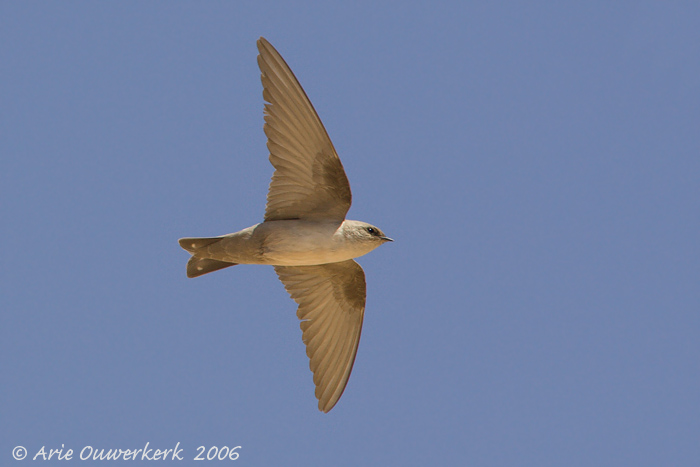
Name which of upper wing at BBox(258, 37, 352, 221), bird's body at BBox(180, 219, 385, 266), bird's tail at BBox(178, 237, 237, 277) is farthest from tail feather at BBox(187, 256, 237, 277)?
upper wing at BBox(258, 37, 352, 221)

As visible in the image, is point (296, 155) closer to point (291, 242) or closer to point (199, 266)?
point (291, 242)

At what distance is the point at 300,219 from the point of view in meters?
8.28

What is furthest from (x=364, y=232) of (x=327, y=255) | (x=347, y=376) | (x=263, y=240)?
(x=347, y=376)

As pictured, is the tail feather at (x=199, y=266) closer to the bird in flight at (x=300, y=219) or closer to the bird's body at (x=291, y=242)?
the bird in flight at (x=300, y=219)

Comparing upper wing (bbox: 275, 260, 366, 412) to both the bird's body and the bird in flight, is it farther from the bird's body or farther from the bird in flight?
the bird's body

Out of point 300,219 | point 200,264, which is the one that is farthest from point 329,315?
point 200,264

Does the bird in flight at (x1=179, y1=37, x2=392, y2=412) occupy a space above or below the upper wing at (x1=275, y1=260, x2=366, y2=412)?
above

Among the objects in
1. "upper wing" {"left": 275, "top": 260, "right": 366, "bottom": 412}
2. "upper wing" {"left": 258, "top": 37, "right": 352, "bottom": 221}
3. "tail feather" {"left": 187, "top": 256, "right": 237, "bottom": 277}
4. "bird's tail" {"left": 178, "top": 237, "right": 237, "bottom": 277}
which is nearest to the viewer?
"upper wing" {"left": 258, "top": 37, "right": 352, "bottom": 221}

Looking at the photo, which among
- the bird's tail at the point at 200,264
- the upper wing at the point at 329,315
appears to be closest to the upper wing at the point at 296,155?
the bird's tail at the point at 200,264

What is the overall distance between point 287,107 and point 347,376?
2694mm

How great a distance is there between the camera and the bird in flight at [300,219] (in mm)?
7797

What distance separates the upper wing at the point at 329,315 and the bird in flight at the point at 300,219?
0.04ft

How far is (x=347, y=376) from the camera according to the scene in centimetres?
882

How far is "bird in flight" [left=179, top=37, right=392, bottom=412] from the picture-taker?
780 cm
